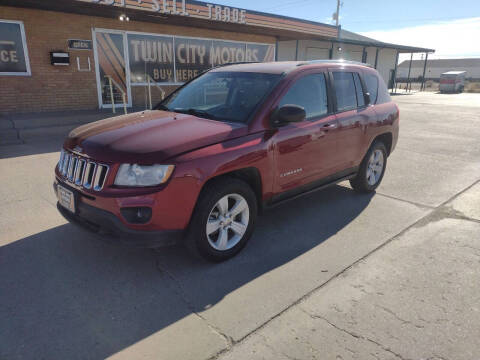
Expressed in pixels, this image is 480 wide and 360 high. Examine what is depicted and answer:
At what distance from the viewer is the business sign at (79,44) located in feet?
35.7

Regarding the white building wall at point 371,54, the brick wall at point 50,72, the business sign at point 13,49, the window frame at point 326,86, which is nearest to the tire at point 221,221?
the window frame at point 326,86

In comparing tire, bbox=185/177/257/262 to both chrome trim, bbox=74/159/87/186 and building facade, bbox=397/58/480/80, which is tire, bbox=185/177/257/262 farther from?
building facade, bbox=397/58/480/80

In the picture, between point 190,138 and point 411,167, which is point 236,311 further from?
point 411,167

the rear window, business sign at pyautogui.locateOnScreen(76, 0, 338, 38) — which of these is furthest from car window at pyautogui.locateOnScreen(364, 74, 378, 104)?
business sign at pyautogui.locateOnScreen(76, 0, 338, 38)

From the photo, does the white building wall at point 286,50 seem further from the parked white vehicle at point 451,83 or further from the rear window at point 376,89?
the parked white vehicle at point 451,83

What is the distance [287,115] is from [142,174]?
1.53 meters

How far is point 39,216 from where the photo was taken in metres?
4.36

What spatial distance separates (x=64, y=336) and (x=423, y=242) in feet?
11.8

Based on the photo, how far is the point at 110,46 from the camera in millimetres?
11875

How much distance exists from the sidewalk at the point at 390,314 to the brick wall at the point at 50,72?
10.7 metres

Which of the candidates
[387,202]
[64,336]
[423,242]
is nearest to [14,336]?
[64,336]

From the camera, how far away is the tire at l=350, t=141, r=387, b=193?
511 cm

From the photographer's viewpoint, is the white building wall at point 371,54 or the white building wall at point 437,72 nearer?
the white building wall at point 371,54

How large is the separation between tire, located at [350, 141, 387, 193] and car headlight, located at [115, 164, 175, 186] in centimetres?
324
